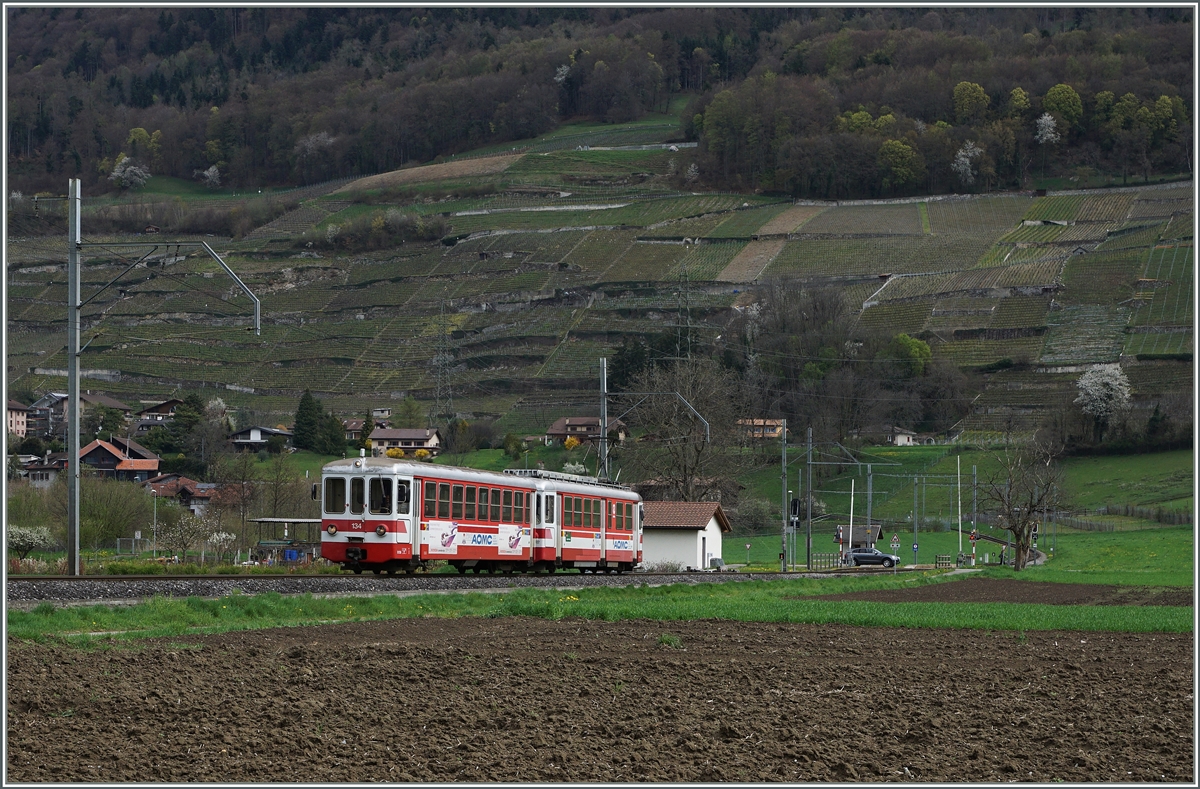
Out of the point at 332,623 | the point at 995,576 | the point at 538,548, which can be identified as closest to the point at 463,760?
Result: the point at 332,623

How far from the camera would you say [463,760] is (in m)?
9.11

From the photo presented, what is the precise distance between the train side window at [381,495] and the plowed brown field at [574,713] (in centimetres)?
1156

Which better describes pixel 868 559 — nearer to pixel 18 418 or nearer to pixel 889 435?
pixel 889 435

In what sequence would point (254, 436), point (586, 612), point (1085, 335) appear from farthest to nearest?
point (1085, 335)
point (254, 436)
point (586, 612)

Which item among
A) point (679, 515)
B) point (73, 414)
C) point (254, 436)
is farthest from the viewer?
point (254, 436)

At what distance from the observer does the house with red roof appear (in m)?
98.7

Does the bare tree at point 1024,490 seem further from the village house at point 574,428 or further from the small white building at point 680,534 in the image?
the village house at point 574,428

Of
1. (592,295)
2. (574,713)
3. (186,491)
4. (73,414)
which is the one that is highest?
(592,295)

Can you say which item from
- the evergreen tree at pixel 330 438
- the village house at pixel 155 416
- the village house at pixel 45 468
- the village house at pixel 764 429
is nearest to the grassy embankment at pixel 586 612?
the village house at pixel 764 429

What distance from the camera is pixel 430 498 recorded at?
97.6 ft

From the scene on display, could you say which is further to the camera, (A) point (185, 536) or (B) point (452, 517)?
(A) point (185, 536)

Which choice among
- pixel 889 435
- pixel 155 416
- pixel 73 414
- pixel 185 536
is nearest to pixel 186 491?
pixel 155 416

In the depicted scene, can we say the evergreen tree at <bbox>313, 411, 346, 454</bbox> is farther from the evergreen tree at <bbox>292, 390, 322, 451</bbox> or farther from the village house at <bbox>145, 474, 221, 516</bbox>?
the village house at <bbox>145, 474, 221, 516</bbox>

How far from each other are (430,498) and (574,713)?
18.9 meters
